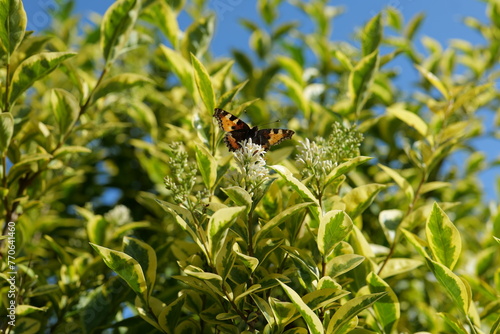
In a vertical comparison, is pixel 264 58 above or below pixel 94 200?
above

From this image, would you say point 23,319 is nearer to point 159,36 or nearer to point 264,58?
point 264,58

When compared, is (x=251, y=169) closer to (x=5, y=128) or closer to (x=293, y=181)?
(x=293, y=181)

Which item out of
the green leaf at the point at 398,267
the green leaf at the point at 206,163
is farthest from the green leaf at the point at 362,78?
the green leaf at the point at 206,163

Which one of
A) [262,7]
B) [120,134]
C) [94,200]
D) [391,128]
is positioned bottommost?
[94,200]

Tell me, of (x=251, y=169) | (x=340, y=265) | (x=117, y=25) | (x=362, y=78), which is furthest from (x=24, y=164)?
(x=362, y=78)

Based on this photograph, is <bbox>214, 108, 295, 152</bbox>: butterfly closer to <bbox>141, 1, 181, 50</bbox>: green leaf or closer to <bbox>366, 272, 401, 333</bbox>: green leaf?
<bbox>366, 272, 401, 333</bbox>: green leaf

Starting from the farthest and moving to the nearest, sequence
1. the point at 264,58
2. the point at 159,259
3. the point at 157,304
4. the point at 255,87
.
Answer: the point at 264,58 < the point at 255,87 < the point at 159,259 < the point at 157,304

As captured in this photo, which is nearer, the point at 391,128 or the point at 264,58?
the point at 391,128

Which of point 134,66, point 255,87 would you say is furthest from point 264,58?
point 134,66

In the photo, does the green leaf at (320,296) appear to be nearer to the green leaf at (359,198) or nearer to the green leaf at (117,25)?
the green leaf at (359,198)
